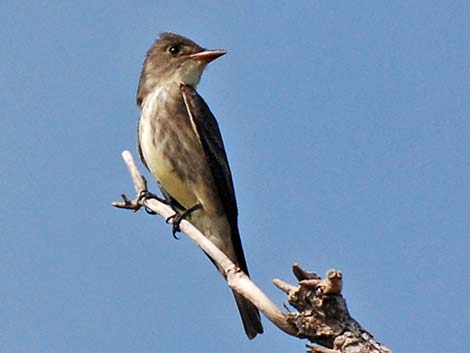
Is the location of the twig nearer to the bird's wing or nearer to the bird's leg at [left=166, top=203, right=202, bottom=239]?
the bird's leg at [left=166, top=203, right=202, bottom=239]

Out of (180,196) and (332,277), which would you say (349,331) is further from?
(180,196)

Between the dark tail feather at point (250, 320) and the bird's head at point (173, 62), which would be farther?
the bird's head at point (173, 62)

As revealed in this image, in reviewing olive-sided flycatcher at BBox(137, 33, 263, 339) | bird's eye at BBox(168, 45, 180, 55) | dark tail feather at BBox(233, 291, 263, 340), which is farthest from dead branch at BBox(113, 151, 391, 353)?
→ bird's eye at BBox(168, 45, 180, 55)

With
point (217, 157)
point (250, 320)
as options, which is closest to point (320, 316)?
point (250, 320)

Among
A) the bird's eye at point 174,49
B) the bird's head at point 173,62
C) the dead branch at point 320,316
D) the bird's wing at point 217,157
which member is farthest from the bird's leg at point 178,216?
the dead branch at point 320,316

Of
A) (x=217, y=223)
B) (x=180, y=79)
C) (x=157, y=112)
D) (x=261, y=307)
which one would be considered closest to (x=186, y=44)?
(x=180, y=79)

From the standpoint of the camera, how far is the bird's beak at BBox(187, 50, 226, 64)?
1137cm

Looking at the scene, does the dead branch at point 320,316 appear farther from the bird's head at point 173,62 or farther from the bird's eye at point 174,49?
the bird's eye at point 174,49

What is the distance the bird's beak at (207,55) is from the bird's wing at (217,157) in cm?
49

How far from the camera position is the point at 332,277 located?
20.6ft

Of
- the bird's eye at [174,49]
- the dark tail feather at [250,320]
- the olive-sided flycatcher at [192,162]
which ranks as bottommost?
the dark tail feather at [250,320]

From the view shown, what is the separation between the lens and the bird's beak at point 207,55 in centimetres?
1137

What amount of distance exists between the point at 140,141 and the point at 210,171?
0.75 meters

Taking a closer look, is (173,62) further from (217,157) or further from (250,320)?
(250,320)
